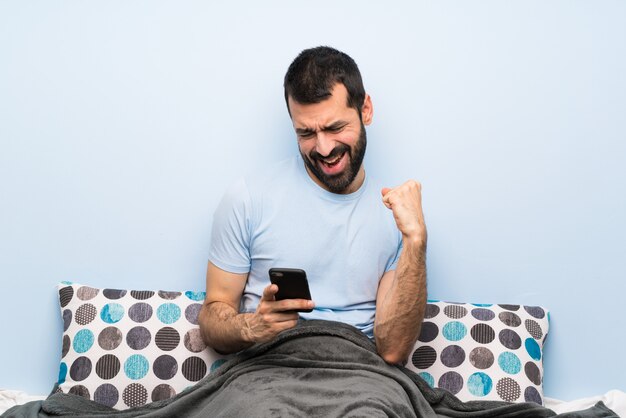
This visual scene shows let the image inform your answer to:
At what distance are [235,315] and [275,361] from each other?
0.54 feet

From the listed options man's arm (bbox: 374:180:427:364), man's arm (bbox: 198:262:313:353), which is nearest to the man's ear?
man's arm (bbox: 374:180:427:364)

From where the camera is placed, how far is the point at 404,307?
2004 millimetres

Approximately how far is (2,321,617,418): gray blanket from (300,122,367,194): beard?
382 mm

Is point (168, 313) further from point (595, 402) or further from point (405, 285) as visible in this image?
point (595, 402)

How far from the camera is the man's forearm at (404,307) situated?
1984 millimetres

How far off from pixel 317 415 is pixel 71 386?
826 millimetres

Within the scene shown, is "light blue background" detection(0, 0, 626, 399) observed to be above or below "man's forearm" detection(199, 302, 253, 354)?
above

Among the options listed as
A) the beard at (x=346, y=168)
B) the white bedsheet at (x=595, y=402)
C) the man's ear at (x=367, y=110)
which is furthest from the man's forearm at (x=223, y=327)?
the white bedsheet at (x=595, y=402)

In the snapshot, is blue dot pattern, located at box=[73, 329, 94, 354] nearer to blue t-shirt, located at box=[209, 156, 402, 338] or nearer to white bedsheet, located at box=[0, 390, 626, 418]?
white bedsheet, located at box=[0, 390, 626, 418]

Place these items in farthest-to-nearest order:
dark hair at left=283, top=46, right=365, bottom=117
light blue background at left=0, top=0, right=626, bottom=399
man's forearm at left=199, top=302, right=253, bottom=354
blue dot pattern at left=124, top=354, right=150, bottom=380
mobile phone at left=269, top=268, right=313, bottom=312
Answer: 1. light blue background at left=0, top=0, right=626, bottom=399
2. blue dot pattern at left=124, top=354, right=150, bottom=380
3. dark hair at left=283, top=46, right=365, bottom=117
4. man's forearm at left=199, top=302, right=253, bottom=354
5. mobile phone at left=269, top=268, right=313, bottom=312

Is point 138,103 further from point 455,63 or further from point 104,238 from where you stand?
point 455,63

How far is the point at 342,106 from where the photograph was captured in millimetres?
2076

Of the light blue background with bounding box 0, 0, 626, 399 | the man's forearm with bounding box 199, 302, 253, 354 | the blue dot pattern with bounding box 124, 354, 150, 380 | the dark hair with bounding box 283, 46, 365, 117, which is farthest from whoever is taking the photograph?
the light blue background with bounding box 0, 0, 626, 399

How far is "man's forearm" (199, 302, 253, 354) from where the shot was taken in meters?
1.96
